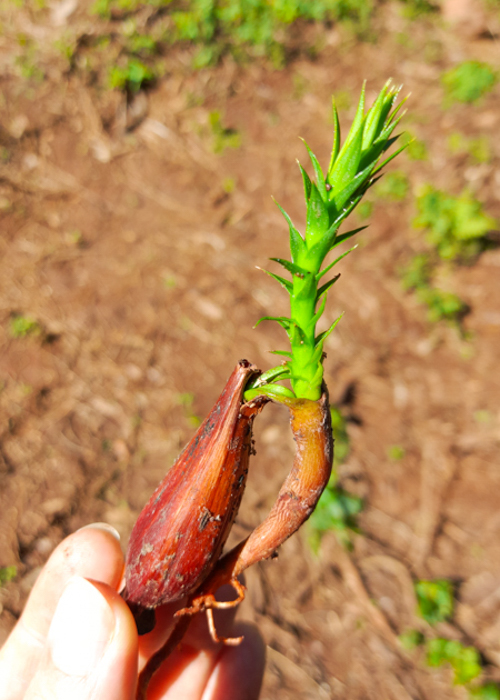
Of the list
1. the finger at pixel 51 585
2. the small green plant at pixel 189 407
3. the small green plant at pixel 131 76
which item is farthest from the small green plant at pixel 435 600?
the small green plant at pixel 131 76

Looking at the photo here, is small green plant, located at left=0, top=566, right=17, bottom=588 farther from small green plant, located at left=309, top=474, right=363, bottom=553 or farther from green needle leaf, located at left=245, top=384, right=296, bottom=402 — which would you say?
green needle leaf, located at left=245, top=384, right=296, bottom=402

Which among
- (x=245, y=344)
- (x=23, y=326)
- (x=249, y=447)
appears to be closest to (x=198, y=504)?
(x=249, y=447)

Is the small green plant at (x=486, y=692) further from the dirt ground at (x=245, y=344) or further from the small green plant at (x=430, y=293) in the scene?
the small green plant at (x=430, y=293)

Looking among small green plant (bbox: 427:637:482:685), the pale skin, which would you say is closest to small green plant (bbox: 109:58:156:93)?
the pale skin

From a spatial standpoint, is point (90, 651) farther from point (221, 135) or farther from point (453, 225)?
point (221, 135)

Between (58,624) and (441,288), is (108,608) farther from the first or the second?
(441,288)
